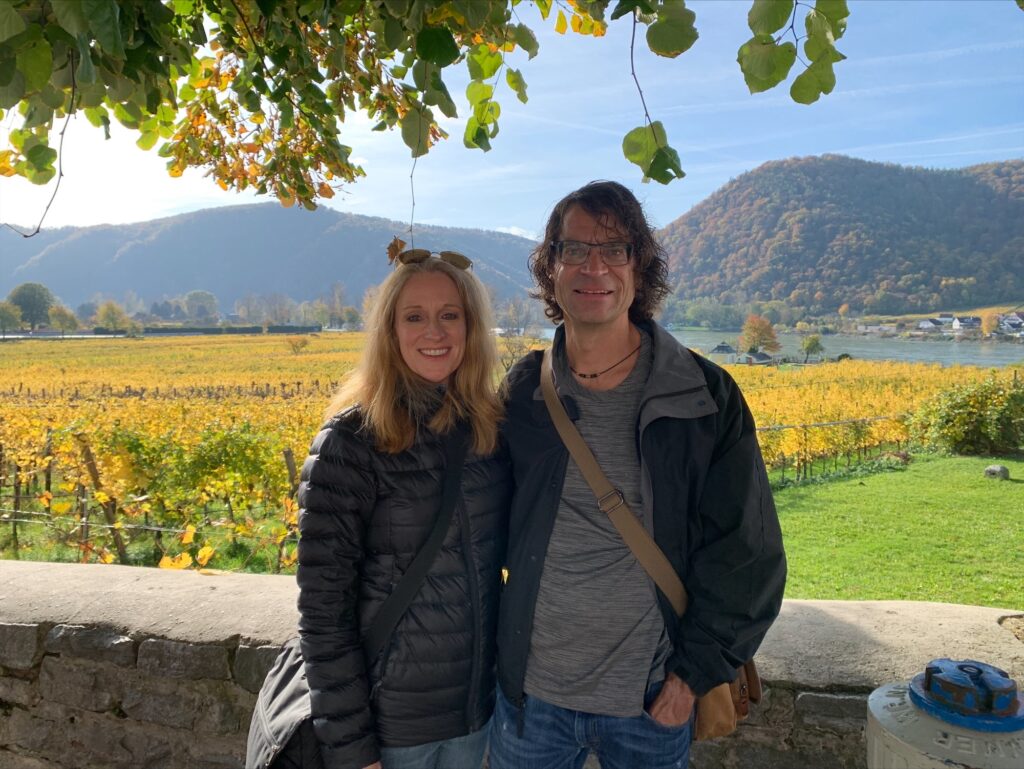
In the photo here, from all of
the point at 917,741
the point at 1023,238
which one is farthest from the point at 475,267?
the point at 1023,238

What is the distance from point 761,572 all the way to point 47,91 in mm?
1807

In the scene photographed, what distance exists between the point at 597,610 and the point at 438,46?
48.9 inches

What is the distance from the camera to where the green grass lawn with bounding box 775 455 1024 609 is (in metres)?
5.06

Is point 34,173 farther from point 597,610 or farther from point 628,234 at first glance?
point 597,610

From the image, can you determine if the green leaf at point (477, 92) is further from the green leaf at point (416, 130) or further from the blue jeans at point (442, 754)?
the blue jeans at point (442, 754)

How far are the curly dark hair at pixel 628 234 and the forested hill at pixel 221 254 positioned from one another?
95094 millimetres

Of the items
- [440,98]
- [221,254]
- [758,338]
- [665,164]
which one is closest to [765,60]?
[665,164]

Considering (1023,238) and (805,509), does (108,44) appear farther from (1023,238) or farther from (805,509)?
(1023,238)

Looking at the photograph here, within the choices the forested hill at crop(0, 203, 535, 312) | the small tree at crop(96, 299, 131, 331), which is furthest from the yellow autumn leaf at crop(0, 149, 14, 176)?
the forested hill at crop(0, 203, 535, 312)

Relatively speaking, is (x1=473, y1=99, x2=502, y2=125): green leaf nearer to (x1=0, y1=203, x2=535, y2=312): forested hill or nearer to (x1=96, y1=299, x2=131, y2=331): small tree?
(x1=96, y1=299, x2=131, y2=331): small tree

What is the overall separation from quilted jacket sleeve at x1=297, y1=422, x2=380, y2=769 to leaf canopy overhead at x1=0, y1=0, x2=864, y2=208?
83 cm

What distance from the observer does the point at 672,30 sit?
49.1 inches

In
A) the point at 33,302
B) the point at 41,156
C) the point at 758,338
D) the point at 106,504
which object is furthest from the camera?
the point at 758,338

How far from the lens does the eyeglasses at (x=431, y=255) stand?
173cm
